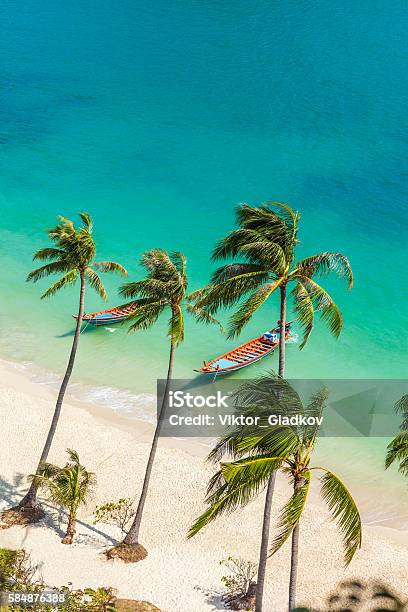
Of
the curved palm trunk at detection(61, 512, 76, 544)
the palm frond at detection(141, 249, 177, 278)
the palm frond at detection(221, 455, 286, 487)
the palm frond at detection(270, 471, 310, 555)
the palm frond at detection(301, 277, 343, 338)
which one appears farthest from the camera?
the curved palm trunk at detection(61, 512, 76, 544)

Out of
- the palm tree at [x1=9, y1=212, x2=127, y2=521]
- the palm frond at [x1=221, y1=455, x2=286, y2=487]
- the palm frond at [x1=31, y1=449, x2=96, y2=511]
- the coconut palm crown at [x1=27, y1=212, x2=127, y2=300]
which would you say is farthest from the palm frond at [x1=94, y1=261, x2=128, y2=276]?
the palm frond at [x1=221, y1=455, x2=286, y2=487]

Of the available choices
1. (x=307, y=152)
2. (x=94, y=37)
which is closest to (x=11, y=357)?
(x=307, y=152)

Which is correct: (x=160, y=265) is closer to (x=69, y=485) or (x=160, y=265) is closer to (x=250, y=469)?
(x=69, y=485)

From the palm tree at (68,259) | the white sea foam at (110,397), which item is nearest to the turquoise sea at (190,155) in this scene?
the white sea foam at (110,397)

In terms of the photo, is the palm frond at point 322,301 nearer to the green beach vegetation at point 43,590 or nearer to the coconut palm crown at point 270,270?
the coconut palm crown at point 270,270

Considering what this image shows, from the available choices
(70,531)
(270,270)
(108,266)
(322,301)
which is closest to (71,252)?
Answer: (108,266)

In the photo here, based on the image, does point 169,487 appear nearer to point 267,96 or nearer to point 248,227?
point 248,227

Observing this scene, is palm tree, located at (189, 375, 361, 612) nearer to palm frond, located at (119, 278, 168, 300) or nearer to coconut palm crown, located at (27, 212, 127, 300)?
palm frond, located at (119, 278, 168, 300)
